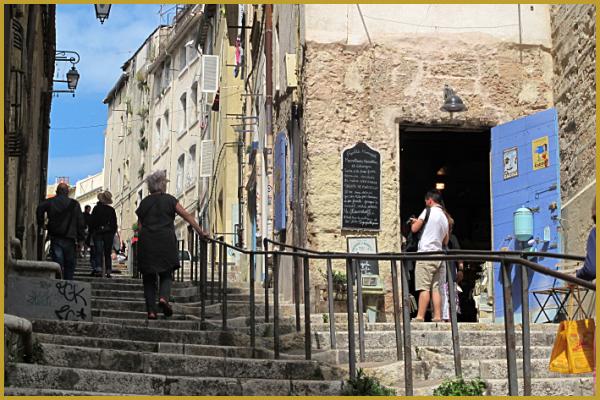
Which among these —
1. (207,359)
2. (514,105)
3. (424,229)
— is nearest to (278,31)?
(514,105)

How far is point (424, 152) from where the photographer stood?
66.1ft

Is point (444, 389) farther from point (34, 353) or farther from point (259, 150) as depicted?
point (259, 150)

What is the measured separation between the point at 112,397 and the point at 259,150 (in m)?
13.8

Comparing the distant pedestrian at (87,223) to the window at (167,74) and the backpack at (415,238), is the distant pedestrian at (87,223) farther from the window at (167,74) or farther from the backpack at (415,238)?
the window at (167,74)

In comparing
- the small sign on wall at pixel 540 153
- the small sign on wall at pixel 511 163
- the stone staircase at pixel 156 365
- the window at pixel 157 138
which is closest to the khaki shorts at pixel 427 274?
the stone staircase at pixel 156 365

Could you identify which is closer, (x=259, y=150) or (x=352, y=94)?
(x=352, y=94)

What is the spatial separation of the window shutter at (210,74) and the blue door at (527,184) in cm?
1816

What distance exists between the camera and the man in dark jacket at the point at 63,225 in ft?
42.6

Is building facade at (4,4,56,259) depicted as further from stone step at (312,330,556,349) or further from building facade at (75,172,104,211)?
building facade at (75,172,104,211)

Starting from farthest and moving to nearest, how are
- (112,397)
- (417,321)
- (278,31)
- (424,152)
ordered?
(424,152) → (278,31) → (417,321) → (112,397)

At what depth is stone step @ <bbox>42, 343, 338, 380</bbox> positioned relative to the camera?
8133 mm

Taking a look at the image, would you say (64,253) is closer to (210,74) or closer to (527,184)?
(527,184)

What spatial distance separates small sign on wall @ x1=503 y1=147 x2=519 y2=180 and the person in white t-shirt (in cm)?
213

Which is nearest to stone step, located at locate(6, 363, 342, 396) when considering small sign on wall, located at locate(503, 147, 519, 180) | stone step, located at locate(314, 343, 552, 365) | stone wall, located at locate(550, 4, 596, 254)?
stone step, located at locate(314, 343, 552, 365)
